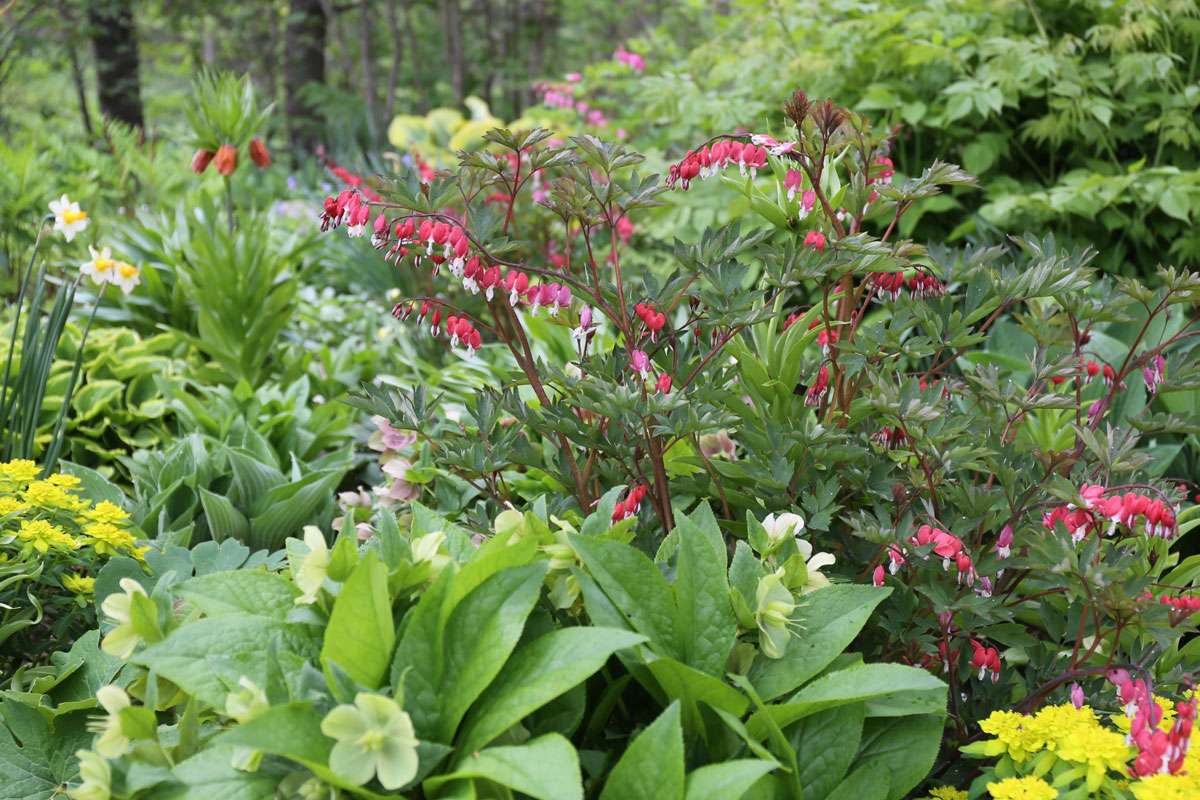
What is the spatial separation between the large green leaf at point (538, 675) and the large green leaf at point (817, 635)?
29 centimetres

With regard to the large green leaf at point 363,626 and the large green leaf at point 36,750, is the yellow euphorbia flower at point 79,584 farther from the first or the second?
the large green leaf at point 363,626

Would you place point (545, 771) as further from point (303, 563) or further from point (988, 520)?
point (988, 520)

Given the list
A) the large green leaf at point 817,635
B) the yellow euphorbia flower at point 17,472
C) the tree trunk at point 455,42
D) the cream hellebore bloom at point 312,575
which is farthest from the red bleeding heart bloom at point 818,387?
the tree trunk at point 455,42

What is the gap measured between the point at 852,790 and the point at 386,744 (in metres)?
0.63

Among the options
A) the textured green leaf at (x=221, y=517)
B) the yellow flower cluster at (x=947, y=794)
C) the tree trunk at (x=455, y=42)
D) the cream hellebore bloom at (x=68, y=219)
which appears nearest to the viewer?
the yellow flower cluster at (x=947, y=794)

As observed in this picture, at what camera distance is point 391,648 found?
1.30m

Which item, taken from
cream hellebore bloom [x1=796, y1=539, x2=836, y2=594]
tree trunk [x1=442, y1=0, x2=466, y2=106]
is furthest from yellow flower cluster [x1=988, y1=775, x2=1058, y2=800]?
tree trunk [x1=442, y1=0, x2=466, y2=106]

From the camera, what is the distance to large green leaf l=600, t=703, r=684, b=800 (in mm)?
1204

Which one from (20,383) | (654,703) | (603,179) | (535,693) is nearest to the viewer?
(535,693)

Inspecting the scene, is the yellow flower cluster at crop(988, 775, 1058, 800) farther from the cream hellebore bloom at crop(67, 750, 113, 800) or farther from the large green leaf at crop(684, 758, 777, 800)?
the cream hellebore bloom at crop(67, 750, 113, 800)

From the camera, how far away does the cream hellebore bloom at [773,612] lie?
4.65 feet

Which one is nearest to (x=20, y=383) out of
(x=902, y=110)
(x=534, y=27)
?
(x=902, y=110)

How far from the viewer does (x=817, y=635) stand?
147 centimetres

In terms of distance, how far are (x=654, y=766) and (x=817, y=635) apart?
1.20 ft
